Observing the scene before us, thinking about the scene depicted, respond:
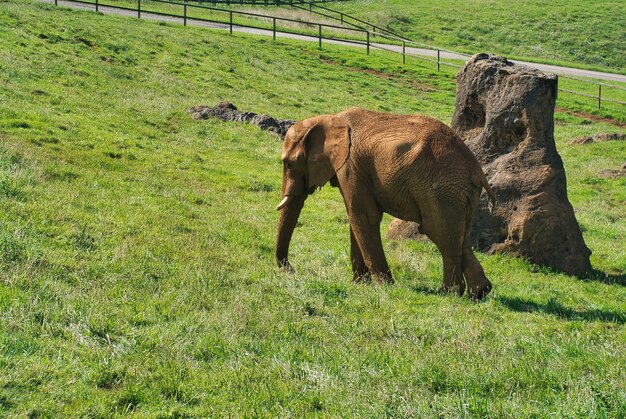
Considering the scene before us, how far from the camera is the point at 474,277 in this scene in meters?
11.8

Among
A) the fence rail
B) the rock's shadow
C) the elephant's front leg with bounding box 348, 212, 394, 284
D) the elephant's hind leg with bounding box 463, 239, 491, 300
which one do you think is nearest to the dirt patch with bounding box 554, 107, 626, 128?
the fence rail

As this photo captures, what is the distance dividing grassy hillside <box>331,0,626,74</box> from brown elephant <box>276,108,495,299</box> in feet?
173

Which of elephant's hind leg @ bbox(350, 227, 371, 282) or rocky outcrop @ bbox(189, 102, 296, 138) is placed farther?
rocky outcrop @ bbox(189, 102, 296, 138)

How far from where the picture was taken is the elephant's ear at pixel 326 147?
12461 millimetres

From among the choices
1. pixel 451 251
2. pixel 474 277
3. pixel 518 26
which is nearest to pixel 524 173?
pixel 474 277

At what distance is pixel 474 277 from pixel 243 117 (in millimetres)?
18695

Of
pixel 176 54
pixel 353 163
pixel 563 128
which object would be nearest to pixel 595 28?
pixel 563 128

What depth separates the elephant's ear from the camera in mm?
12461

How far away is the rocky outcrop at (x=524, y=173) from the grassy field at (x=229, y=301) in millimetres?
516

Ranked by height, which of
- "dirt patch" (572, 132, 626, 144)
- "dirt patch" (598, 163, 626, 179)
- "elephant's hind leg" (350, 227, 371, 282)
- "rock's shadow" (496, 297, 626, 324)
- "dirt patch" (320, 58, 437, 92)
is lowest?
"rock's shadow" (496, 297, 626, 324)

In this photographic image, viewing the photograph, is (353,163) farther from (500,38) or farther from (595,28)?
(595,28)

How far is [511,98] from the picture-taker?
15492mm

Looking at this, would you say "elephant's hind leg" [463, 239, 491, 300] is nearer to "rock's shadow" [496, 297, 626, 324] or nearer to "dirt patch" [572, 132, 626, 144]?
"rock's shadow" [496, 297, 626, 324]

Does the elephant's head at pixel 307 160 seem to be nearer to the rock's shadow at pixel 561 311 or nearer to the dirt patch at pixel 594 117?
the rock's shadow at pixel 561 311
